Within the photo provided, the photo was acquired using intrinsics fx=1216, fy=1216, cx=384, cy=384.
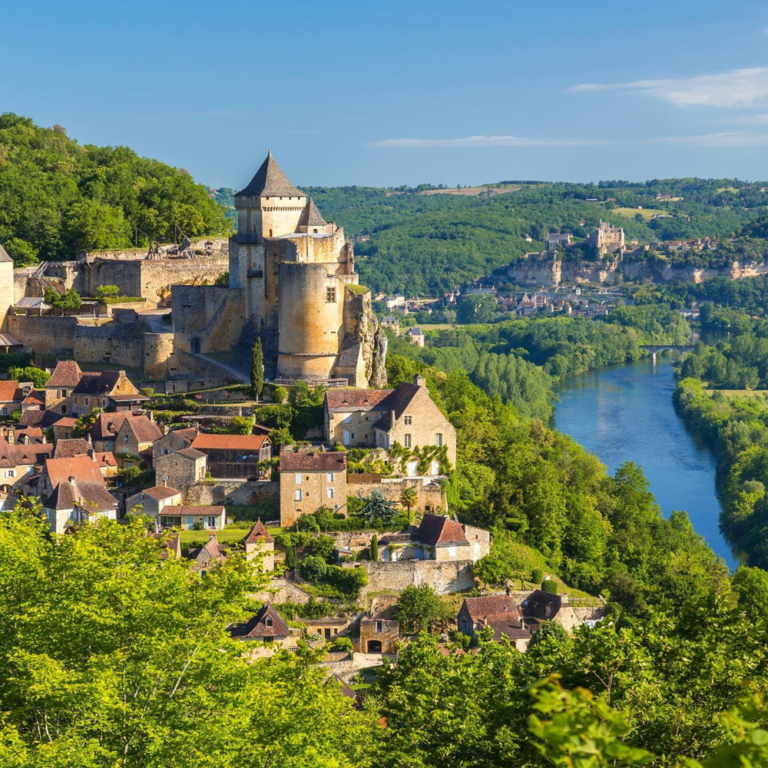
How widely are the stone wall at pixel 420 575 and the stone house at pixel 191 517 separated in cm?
423

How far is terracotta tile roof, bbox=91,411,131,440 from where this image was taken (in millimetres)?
35531

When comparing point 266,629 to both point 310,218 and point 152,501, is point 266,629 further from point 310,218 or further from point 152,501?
point 310,218

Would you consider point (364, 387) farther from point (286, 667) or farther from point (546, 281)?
point (546, 281)

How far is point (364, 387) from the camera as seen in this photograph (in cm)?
3797

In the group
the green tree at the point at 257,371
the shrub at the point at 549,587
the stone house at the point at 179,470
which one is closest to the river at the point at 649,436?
the shrub at the point at 549,587

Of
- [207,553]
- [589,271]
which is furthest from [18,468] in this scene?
[589,271]

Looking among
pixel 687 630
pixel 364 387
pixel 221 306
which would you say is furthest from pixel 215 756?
pixel 221 306

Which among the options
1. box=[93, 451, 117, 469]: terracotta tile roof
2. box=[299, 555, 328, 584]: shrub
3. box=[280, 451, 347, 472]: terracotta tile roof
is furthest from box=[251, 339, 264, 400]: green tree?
box=[299, 555, 328, 584]: shrub

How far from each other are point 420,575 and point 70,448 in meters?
10.9

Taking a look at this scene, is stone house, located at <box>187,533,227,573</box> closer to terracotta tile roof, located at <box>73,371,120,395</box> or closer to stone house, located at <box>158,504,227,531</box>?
stone house, located at <box>158,504,227,531</box>

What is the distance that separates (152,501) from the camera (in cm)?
3288

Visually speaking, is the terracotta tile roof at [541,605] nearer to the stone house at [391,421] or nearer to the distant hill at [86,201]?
the stone house at [391,421]

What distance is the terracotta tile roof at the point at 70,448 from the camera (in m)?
34.9

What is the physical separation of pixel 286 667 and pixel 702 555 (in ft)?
90.4
